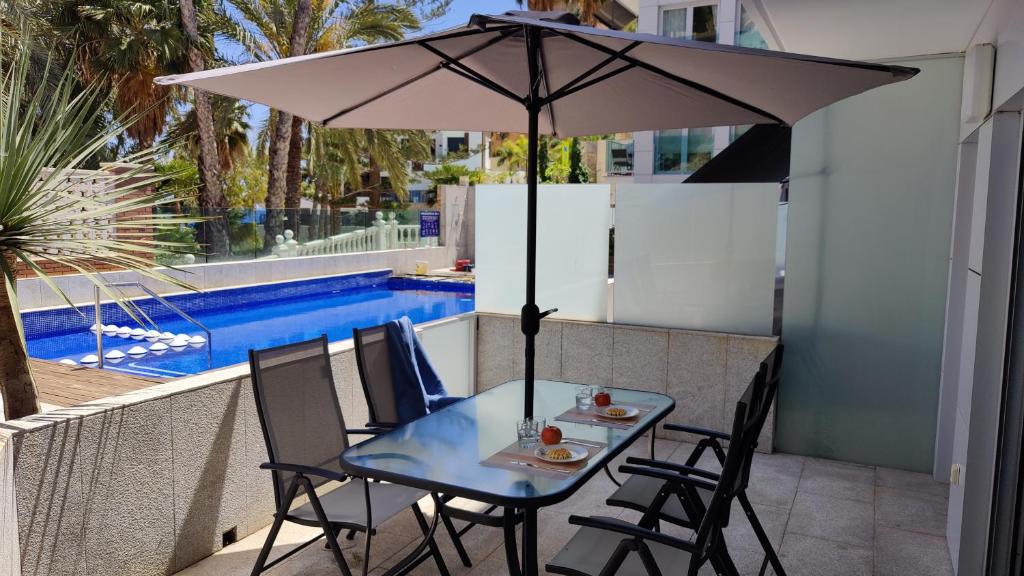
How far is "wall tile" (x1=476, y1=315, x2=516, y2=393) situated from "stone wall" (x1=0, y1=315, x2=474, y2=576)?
277cm

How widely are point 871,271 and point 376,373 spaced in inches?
144

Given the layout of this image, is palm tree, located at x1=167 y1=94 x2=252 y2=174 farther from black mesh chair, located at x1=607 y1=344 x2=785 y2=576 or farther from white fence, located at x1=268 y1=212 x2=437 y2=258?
black mesh chair, located at x1=607 y1=344 x2=785 y2=576

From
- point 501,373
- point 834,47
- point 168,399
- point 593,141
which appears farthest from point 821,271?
point 593,141

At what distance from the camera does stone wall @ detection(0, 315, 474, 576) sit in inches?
114

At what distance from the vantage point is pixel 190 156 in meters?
21.9

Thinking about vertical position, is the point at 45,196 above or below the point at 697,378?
above

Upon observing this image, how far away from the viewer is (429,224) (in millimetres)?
19875

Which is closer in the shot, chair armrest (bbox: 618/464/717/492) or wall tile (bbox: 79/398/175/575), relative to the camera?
chair armrest (bbox: 618/464/717/492)

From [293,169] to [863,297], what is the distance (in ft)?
55.8

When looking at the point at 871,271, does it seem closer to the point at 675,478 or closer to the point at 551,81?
the point at 551,81

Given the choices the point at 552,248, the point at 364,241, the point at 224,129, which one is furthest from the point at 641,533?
the point at 224,129

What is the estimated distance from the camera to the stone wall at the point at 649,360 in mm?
5668

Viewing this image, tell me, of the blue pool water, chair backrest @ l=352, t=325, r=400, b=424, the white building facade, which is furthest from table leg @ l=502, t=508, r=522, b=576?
the white building facade

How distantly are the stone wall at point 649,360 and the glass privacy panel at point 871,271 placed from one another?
14.6 inches
